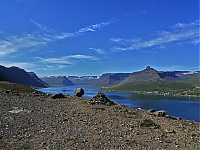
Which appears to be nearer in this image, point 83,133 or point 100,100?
point 83,133

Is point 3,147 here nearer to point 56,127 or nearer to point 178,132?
point 56,127

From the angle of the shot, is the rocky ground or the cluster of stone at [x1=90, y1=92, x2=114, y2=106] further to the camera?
the cluster of stone at [x1=90, y1=92, x2=114, y2=106]

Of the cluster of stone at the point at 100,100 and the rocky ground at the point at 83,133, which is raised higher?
the cluster of stone at the point at 100,100

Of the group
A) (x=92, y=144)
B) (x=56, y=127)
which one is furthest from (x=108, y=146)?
(x=56, y=127)

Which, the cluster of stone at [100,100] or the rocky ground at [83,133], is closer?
the rocky ground at [83,133]

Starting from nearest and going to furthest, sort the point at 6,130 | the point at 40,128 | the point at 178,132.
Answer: the point at 6,130, the point at 40,128, the point at 178,132

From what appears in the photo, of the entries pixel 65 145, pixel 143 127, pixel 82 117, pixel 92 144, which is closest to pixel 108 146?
pixel 92 144

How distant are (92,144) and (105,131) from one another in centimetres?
385

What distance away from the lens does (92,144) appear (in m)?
16.5

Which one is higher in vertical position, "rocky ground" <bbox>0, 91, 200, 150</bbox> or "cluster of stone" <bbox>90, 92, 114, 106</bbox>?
"cluster of stone" <bbox>90, 92, 114, 106</bbox>

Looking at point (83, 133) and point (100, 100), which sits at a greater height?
point (100, 100)

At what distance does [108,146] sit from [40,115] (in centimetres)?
1048

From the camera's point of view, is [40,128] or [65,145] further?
[40,128]

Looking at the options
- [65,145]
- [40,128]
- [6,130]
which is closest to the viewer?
[65,145]
